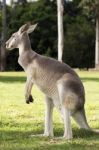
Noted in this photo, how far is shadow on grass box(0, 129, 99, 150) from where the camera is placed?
7.50 metres

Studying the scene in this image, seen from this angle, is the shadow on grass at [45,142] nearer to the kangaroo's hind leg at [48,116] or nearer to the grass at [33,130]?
the grass at [33,130]

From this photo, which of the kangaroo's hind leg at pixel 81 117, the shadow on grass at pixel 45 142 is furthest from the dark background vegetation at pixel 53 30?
the kangaroo's hind leg at pixel 81 117

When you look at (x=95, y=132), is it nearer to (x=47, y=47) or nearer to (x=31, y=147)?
(x=31, y=147)

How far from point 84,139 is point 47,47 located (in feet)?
157

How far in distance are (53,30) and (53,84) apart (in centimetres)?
4865

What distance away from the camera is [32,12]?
56.8 metres

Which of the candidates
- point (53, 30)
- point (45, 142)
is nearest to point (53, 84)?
point (45, 142)

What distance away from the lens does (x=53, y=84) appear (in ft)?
26.2

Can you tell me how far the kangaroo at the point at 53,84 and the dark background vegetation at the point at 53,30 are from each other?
144 feet

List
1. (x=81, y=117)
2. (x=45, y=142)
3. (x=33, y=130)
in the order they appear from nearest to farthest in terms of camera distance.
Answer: (x=45, y=142) < (x=81, y=117) < (x=33, y=130)

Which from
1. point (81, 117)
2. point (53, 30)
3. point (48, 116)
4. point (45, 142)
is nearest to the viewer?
point (45, 142)

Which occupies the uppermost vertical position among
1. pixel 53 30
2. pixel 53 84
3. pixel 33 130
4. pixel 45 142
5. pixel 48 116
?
pixel 53 84

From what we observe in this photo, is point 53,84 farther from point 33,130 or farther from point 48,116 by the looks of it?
point 33,130

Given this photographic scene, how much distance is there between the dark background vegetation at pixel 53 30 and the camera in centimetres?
5341
